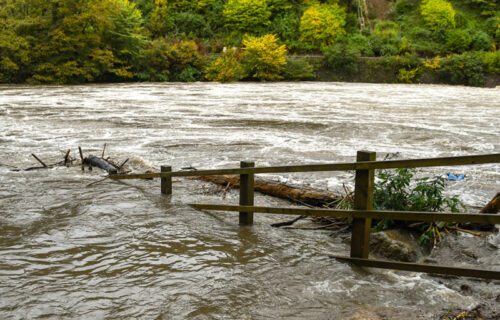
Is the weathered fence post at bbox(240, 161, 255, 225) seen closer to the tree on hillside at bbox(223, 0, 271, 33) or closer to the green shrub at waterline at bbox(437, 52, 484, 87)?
the green shrub at waterline at bbox(437, 52, 484, 87)

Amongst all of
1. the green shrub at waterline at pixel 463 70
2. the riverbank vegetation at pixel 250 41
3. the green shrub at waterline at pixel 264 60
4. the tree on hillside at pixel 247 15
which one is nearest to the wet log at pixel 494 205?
the riverbank vegetation at pixel 250 41

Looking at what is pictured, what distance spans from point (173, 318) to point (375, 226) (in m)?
2.34

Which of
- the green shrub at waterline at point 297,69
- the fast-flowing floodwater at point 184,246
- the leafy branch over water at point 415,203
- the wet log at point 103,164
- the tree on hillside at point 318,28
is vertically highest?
the tree on hillside at point 318,28

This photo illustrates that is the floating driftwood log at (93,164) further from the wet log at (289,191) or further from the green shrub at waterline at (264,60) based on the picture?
the green shrub at waterline at (264,60)

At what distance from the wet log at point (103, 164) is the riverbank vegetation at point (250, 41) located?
1038 inches

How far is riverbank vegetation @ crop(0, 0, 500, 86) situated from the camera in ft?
105

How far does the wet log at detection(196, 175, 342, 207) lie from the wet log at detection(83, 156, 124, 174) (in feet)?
5.33

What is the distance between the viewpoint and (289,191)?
588 cm

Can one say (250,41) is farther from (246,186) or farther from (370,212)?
(370,212)

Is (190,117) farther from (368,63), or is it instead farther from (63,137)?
(368,63)

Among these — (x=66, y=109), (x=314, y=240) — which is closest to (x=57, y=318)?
(x=314, y=240)

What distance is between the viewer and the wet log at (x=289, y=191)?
534cm

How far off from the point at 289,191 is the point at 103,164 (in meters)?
3.59

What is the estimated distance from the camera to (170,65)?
38844 mm
